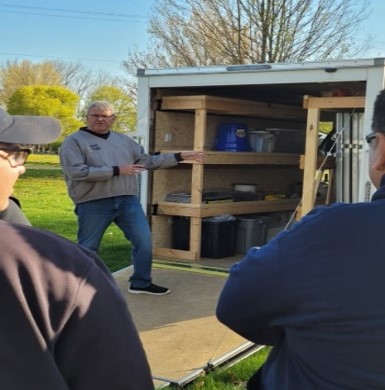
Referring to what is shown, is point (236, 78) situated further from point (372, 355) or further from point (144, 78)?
point (372, 355)

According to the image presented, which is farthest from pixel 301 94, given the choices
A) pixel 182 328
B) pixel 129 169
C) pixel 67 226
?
pixel 67 226

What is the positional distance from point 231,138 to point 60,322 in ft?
24.3

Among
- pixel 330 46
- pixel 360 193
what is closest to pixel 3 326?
pixel 360 193

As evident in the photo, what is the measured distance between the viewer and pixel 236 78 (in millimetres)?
6832

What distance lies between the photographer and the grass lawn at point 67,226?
4.12 meters

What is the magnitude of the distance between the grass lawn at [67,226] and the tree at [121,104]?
935 centimetres

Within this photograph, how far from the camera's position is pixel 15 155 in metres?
1.58

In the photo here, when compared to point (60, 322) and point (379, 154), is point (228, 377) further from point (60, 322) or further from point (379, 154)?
point (60, 322)

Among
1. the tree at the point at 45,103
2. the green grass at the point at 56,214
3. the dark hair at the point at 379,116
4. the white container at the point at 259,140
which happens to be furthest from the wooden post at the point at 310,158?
the tree at the point at 45,103

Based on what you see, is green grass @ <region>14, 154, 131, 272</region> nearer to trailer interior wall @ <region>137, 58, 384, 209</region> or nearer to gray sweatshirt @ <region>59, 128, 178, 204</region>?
gray sweatshirt @ <region>59, 128, 178, 204</region>

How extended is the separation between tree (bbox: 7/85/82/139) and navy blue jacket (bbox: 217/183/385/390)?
40.1 m

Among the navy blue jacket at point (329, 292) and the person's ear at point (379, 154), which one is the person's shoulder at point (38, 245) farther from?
the person's ear at point (379, 154)

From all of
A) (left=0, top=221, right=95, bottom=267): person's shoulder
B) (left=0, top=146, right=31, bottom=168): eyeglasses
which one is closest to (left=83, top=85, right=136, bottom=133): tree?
(left=0, top=146, right=31, bottom=168): eyeglasses

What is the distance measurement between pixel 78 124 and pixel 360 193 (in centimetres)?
3834
